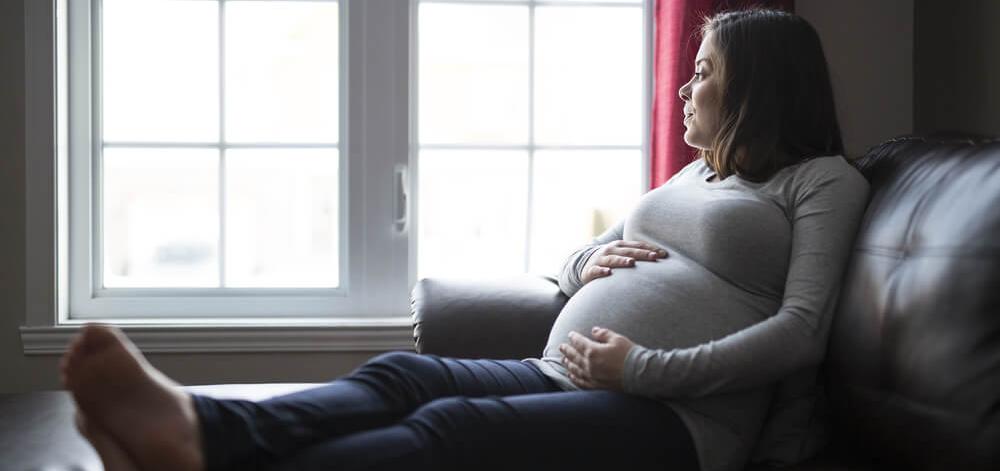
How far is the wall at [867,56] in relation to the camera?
2.41 meters

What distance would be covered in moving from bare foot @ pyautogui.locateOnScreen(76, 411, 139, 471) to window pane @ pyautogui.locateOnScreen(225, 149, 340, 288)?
1.41m

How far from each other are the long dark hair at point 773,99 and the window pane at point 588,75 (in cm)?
94

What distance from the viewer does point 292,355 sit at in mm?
2316

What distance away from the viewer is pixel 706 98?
1.63 metres

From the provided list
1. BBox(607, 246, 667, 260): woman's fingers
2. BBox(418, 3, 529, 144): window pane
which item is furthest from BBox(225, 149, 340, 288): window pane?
BBox(607, 246, 667, 260): woman's fingers

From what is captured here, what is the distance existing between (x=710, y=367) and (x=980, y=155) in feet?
1.52

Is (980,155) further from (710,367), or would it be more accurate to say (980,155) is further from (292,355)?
(292,355)

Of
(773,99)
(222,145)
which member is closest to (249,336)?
(222,145)

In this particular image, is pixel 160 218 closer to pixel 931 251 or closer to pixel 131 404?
pixel 131 404

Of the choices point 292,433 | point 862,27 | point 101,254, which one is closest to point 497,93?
point 862,27

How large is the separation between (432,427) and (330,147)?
4.78ft

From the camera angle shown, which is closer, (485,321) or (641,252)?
(641,252)

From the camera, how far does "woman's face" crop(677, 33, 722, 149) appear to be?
1.61 metres

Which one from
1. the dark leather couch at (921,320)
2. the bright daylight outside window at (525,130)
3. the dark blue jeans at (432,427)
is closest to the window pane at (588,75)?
the bright daylight outside window at (525,130)
